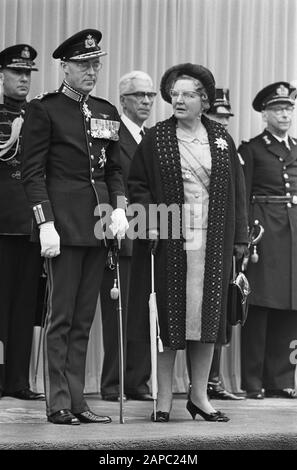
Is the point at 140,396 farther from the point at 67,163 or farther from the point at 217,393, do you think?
the point at 67,163

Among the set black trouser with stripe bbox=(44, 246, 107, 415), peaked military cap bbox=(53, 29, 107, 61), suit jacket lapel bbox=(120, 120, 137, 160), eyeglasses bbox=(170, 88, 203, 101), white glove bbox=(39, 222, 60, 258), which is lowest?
black trouser with stripe bbox=(44, 246, 107, 415)

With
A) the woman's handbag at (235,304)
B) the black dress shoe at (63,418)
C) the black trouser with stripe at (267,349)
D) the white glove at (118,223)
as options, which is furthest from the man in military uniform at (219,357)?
the black dress shoe at (63,418)

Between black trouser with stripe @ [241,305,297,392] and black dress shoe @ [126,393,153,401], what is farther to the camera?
black trouser with stripe @ [241,305,297,392]

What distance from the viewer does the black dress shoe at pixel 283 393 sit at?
7918mm

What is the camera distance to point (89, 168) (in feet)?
19.7

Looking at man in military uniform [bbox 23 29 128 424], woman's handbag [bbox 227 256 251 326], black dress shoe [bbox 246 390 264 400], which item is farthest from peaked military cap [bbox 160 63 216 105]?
black dress shoe [bbox 246 390 264 400]

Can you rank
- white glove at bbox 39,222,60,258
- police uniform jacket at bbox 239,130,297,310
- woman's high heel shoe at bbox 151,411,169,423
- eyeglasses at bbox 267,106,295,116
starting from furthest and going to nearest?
eyeglasses at bbox 267,106,295,116, police uniform jacket at bbox 239,130,297,310, woman's high heel shoe at bbox 151,411,169,423, white glove at bbox 39,222,60,258

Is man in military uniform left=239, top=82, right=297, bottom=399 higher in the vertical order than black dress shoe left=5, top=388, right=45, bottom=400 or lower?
higher

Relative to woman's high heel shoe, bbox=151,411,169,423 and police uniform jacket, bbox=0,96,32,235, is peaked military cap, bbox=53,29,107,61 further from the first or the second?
woman's high heel shoe, bbox=151,411,169,423

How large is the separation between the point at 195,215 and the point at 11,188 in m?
1.27

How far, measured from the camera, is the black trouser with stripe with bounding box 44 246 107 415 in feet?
19.3

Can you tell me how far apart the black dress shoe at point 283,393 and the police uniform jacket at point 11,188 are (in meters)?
1.90
